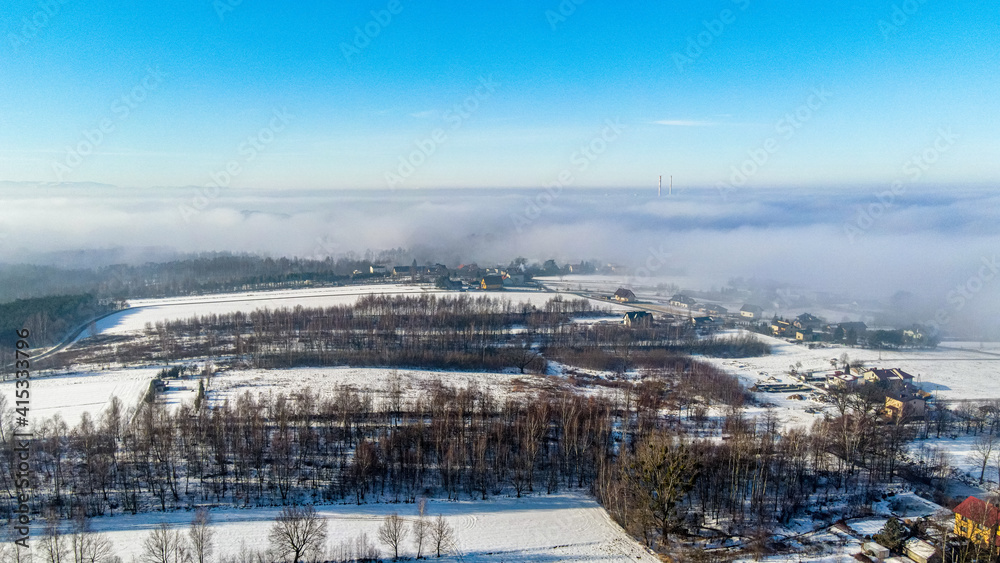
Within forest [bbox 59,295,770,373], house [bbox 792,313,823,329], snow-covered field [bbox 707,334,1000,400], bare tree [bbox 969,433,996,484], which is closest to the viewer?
bare tree [bbox 969,433,996,484]

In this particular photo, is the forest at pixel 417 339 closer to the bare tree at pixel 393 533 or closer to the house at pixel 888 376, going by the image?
the house at pixel 888 376

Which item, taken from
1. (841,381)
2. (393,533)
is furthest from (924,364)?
(393,533)

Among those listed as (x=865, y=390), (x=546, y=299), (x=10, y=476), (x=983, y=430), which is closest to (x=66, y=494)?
(x=10, y=476)

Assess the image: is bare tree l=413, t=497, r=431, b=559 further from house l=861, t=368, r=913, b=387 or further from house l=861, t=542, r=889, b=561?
house l=861, t=368, r=913, b=387

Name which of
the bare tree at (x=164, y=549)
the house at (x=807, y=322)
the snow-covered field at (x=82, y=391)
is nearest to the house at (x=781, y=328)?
the house at (x=807, y=322)

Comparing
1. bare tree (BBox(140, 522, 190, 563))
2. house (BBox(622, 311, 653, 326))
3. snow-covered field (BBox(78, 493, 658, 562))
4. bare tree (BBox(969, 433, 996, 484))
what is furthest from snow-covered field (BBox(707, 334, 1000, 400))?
bare tree (BBox(140, 522, 190, 563))

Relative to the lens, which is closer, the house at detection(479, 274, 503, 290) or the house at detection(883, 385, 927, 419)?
the house at detection(883, 385, 927, 419)
